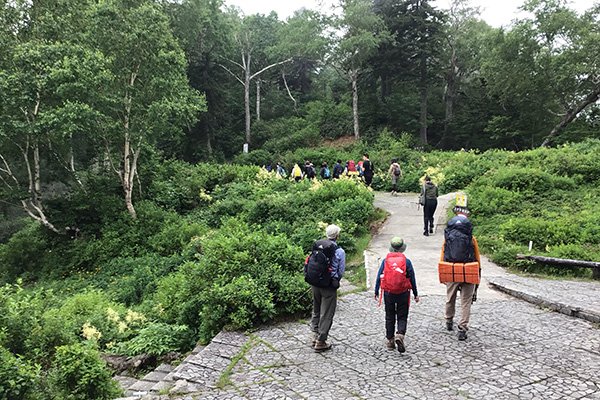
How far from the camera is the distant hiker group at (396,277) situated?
5742 mm

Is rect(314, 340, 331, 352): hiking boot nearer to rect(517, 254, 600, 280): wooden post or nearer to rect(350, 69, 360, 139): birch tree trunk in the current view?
rect(517, 254, 600, 280): wooden post

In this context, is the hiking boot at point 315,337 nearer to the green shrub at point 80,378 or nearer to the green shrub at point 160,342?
the green shrub at point 160,342

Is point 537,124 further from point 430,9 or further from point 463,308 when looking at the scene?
point 463,308

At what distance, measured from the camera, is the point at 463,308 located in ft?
20.4

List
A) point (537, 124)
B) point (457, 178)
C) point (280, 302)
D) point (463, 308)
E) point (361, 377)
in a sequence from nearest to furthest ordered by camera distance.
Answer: point (361, 377)
point (463, 308)
point (280, 302)
point (457, 178)
point (537, 124)

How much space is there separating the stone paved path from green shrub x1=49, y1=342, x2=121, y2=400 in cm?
84

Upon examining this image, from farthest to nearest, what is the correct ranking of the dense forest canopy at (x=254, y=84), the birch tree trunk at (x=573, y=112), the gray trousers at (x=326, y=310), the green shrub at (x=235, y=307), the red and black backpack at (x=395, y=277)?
1. the birch tree trunk at (x=573, y=112)
2. the dense forest canopy at (x=254, y=84)
3. the green shrub at (x=235, y=307)
4. the gray trousers at (x=326, y=310)
5. the red and black backpack at (x=395, y=277)

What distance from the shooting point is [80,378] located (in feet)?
16.7

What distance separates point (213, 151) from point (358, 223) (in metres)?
25.6

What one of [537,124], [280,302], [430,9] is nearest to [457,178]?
[280,302]

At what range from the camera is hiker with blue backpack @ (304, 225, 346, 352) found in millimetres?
5828

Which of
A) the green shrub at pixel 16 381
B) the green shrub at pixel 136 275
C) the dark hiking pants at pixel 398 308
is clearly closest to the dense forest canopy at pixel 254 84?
the green shrub at pixel 136 275

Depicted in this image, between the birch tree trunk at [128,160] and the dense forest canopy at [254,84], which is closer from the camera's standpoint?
the dense forest canopy at [254,84]

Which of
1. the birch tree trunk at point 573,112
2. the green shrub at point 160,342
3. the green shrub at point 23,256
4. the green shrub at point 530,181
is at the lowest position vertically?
the green shrub at point 23,256
